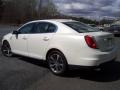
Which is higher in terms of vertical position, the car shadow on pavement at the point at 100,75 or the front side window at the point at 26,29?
the front side window at the point at 26,29

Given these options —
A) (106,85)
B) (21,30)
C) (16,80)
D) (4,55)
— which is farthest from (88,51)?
(4,55)

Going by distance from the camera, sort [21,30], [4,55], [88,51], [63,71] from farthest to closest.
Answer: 1. [4,55]
2. [21,30]
3. [63,71]
4. [88,51]

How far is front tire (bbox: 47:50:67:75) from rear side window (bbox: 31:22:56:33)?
0.72 meters

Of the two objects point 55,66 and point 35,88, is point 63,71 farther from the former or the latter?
point 35,88

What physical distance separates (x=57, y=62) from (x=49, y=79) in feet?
2.03

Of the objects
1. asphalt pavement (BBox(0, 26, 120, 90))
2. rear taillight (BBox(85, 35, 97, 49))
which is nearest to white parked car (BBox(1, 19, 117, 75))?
rear taillight (BBox(85, 35, 97, 49))

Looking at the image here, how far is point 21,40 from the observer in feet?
26.7

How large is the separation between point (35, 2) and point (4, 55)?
4957 cm

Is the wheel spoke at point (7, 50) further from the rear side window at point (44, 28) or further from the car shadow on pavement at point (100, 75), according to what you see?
the car shadow on pavement at point (100, 75)

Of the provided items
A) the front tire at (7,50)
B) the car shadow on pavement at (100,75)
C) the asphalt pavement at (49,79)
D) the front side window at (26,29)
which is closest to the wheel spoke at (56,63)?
the asphalt pavement at (49,79)

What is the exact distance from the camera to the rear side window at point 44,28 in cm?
713

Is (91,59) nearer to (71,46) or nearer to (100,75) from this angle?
(71,46)

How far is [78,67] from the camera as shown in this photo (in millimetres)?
6262

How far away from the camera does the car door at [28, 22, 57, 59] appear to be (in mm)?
7074
